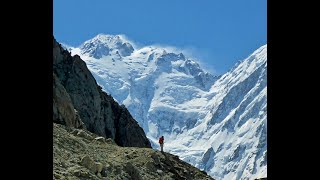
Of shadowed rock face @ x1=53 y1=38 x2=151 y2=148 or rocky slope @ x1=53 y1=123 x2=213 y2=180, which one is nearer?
rocky slope @ x1=53 y1=123 x2=213 y2=180

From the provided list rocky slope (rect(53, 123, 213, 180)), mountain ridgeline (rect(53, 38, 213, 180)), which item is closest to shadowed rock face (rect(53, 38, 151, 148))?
mountain ridgeline (rect(53, 38, 213, 180))

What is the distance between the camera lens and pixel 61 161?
3847 cm

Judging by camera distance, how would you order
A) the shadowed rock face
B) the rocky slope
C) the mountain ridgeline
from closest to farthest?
the rocky slope
the mountain ridgeline
the shadowed rock face

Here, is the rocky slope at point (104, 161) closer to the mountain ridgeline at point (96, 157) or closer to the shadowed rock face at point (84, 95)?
the mountain ridgeline at point (96, 157)

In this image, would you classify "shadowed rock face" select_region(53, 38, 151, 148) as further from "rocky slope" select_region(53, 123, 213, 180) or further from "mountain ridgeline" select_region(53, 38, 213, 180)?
"rocky slope" select_region(53, 123, 213, 180)

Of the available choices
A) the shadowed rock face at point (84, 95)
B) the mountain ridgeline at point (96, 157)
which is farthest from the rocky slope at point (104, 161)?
the shadowed rock face at point (84, 95)

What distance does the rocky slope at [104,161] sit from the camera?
1502 inches

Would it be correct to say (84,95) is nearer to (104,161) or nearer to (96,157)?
(96,157)

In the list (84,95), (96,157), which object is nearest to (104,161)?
(96,157)

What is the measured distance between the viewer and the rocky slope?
38156 millimetres

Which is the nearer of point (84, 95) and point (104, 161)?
point (104, 161)

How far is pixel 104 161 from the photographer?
41062mm
